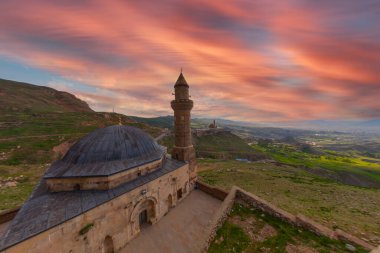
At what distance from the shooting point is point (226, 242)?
1102 centimetres

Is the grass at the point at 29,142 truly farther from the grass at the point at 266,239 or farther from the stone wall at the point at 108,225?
the grass at the point at 266,239

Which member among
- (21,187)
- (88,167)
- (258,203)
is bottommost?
(21,187)

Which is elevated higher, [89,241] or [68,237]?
[68,237]

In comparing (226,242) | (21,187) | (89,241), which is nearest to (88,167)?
(89,241)

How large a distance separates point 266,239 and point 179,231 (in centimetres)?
735

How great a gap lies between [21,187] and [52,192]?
1804 cm

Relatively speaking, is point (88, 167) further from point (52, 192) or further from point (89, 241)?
point (89, 241)

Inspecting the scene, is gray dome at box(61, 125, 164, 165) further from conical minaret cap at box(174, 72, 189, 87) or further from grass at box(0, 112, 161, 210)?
conical minaret cap at box(174, 72, 189, 87)

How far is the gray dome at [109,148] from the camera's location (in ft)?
48.5

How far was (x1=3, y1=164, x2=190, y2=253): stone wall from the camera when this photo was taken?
9.20 metres

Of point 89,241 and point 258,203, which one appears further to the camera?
point 258,203

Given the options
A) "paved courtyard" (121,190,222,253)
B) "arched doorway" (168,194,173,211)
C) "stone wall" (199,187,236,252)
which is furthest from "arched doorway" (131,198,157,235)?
"stone wall" (199,187,236,252)

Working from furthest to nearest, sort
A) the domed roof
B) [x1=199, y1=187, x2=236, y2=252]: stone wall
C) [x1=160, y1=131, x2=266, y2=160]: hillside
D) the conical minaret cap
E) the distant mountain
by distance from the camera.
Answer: the distant mountain
[x1=160, y1=131, x2=266, y2=160]: hillside
the conical minaret cap
the domed roof
[x1=199, y1=187, x2=236, y2=252]: stone wall

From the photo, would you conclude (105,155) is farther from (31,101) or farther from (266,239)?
(31,101)
